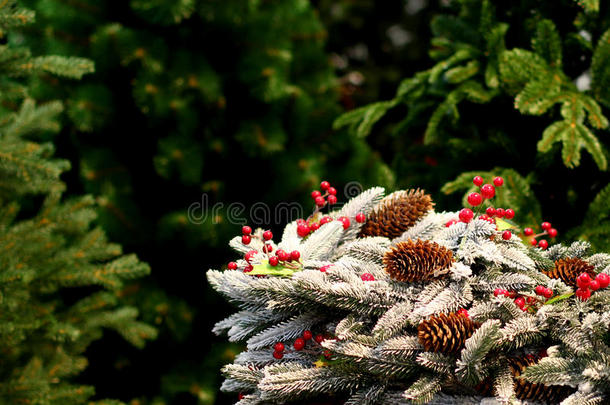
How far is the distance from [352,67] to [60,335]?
3094 mm

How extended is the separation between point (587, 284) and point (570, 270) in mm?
142

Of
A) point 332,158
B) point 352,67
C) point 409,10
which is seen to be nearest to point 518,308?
point 332,158

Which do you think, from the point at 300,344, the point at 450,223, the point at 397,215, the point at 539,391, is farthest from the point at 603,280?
the point at 300,344

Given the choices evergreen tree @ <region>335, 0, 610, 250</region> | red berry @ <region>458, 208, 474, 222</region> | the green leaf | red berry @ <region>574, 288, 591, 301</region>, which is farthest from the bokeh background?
red berry @ <region>574, 288, 591, 301</region>

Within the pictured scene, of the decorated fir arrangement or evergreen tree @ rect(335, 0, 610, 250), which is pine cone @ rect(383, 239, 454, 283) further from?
evergreen tree @ rect(335, 0, 610, 250)

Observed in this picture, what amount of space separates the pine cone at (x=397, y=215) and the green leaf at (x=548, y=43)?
A: 0.73 m

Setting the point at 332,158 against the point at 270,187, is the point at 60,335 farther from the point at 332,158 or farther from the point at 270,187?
the point at 332,158

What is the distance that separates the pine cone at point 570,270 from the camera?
1061 mm

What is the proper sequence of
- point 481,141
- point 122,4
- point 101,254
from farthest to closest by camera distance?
point 122,4 < point 101,254 < point 481,141

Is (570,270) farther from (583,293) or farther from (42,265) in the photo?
(42,265)

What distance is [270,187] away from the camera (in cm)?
256

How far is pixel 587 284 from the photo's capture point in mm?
932

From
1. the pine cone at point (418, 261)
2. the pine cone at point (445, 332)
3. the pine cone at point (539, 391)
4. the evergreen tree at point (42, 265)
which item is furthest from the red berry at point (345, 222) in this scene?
the evergreen tree at point (42, 265)

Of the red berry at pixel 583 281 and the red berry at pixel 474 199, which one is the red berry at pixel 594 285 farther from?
the red berry at pixel 474 199
